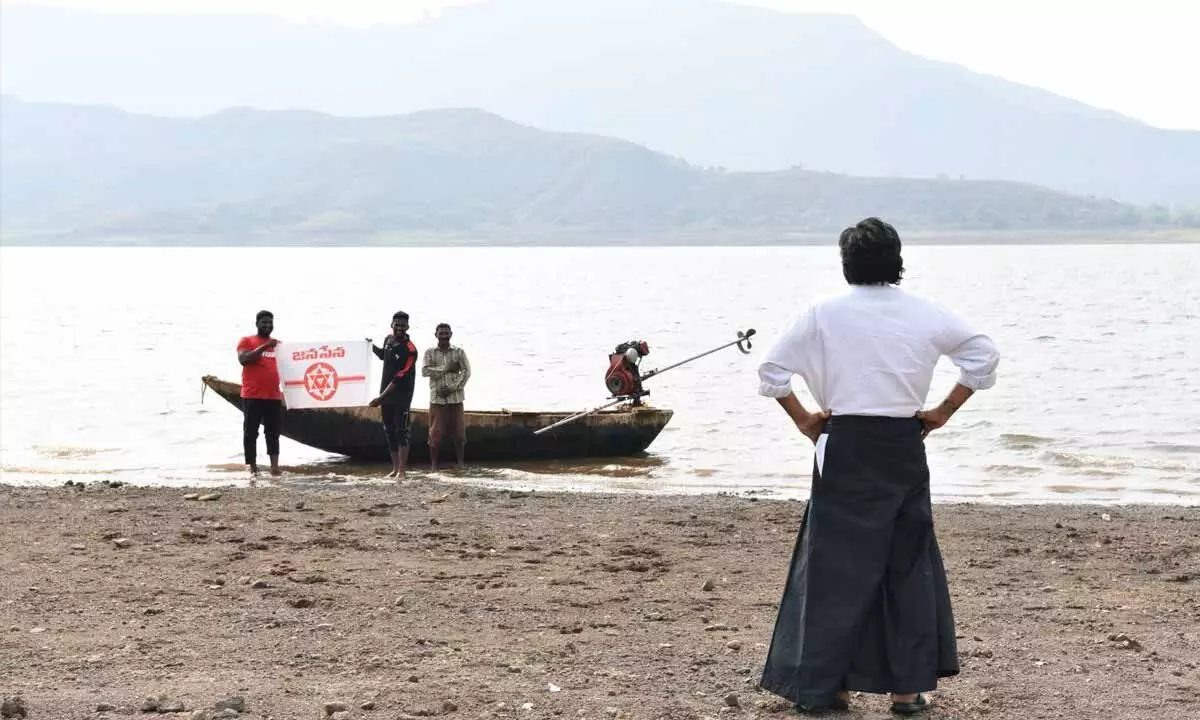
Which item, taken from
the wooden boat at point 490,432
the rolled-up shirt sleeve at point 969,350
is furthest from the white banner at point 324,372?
the rolled-up shirt sleeve at point 969,350

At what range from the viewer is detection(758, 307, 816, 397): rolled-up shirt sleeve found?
518 cm

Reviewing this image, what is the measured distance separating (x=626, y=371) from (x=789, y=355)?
40.5 ft

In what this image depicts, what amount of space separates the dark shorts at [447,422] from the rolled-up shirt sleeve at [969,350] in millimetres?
10649

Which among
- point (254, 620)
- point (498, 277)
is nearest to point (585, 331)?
point (254, 620)

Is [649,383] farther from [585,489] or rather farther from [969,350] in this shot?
[969,350]

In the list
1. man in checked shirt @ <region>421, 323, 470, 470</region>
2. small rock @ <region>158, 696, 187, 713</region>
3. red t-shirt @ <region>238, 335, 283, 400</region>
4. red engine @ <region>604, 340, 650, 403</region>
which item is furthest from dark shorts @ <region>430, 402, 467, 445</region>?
small rock @ <region>158, 696, 187, 713</region>

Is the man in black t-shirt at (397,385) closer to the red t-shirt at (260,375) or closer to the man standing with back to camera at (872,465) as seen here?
the red t-shirt at (260,375)

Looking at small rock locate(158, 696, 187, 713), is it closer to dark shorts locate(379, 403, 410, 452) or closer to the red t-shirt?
the red t-shirt

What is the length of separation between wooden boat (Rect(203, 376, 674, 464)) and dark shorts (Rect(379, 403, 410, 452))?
113 cm

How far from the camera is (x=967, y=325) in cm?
516

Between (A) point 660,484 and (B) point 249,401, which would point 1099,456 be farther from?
(B) point 249,401

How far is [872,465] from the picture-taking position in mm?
5168

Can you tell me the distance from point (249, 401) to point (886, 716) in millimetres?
9923

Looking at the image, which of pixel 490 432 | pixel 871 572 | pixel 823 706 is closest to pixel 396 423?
pixel 490 432
